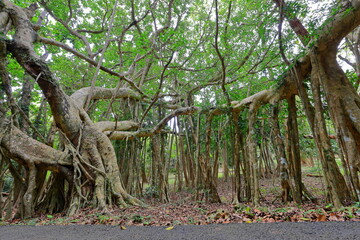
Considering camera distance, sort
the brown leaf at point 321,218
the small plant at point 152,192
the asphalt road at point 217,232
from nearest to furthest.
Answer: the asphalt road at point 217,232 → the brown leaf at point 321,218 → the small plant at point 152,192

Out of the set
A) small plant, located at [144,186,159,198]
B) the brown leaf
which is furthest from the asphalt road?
small plant, located at [144,186,159,198]

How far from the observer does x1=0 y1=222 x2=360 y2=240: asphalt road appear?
154 cm

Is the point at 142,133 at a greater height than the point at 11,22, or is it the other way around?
the point at 11,22

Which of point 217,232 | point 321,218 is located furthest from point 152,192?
point 321,218

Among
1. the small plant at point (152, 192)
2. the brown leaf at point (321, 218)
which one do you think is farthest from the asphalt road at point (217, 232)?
the small plant at point (152, 192)

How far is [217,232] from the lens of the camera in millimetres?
1794

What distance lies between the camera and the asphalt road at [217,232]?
154 centimetres

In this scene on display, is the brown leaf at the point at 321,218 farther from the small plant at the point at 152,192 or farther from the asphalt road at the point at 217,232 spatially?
the small plant at the point at 152,192

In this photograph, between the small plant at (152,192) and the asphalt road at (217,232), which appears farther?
the small plant at (152,192)

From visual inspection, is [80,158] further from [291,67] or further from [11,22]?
[291,67]

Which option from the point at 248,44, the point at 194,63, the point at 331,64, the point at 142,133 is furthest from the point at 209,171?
the point at 194,63

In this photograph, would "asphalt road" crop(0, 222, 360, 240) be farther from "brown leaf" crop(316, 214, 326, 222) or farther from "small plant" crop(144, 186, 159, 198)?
"small plant" crop(144, 186, 159, 198)

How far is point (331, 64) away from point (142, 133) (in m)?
5.00

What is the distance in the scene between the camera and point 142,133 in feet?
21.2
